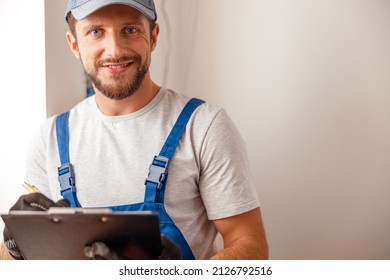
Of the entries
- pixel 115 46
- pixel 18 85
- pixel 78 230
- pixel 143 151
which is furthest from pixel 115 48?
pixel 78 230

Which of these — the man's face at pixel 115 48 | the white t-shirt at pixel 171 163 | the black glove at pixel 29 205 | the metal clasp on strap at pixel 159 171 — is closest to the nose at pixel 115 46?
the man's face at pixel 115 48

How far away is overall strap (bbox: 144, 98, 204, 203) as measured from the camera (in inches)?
44.9

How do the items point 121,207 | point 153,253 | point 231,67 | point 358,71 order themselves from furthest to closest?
1. point 231,67
2. point 358,71
3. point 121,207
4. point 153,253

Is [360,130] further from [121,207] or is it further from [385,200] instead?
[121,207]

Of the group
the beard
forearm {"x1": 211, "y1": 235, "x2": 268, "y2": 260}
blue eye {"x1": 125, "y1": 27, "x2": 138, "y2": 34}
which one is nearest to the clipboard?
forearm {"x1": 211, "y1": 235, "x2": 268, "y2": 260}

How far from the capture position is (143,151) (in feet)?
3.94

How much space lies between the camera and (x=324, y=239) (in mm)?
1460

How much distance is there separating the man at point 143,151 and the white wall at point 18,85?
0.13 metres

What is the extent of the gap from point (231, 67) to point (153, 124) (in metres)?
0.41

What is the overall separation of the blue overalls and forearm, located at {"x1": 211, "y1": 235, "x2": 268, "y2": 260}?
4.5 inches

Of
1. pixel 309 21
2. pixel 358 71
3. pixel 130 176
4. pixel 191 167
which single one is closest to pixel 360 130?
pixel 358 71

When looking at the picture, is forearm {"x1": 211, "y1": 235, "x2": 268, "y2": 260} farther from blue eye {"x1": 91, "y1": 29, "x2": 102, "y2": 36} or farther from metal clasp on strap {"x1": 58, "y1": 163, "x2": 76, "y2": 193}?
blue eye {"x1": 91, "y1": 29, "x2": 102, "y2": 36}

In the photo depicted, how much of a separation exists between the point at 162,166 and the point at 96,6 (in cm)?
38

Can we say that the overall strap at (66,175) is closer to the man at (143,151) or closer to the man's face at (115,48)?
the man at (143,151)
